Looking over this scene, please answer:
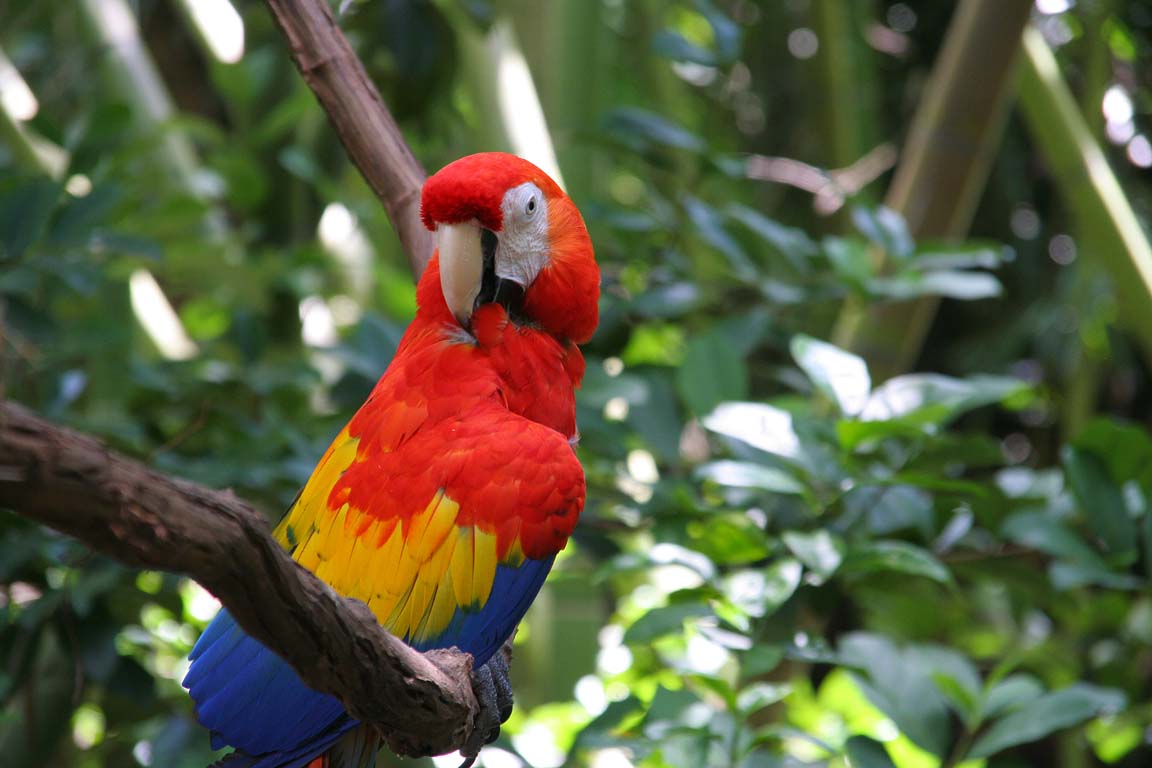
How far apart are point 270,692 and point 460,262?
1.16 feet

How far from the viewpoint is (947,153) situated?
4.86 ft

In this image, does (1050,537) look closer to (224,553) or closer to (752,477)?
(752,477)

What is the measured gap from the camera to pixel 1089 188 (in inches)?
62.3

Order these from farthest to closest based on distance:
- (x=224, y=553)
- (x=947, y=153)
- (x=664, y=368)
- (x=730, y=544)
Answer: (x=947, y=153) < (x=664, y=368) < (x=730, y=544) < (x=224, y=553)

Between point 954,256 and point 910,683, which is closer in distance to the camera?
point 910,683

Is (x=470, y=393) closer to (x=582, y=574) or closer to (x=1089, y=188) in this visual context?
(x=582, y=574)

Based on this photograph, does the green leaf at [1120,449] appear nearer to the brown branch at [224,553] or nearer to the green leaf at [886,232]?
the green leaf at [886,232]

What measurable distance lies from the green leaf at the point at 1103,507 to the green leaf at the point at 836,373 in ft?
0.73

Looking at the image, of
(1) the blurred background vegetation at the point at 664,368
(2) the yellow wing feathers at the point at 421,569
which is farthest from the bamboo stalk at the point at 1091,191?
(2) the yellow wing feathers at the point at 421,569

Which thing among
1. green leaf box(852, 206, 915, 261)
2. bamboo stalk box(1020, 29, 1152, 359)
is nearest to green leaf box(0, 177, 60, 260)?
green leaf box(852, 206, 915, 261)

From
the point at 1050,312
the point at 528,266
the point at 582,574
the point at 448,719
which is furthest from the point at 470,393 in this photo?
the point at 1050,312

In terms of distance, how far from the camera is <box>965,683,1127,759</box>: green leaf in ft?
3.00

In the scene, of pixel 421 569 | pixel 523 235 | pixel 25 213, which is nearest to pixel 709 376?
pixel 523 235

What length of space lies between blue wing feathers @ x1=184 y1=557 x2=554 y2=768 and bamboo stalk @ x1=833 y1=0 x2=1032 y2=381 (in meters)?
0.83
